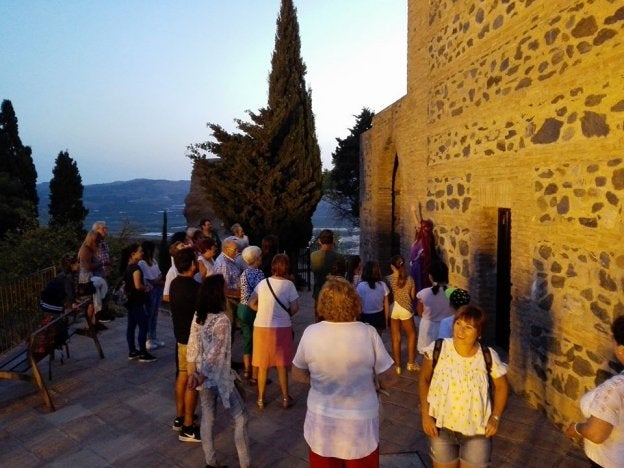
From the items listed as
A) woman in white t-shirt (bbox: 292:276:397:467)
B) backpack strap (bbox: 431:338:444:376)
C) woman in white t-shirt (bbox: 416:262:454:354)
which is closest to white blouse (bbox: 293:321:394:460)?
woman in white t-shirt (bbox: 292:276:397:467)

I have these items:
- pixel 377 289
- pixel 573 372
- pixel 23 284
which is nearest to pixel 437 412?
pixel 573 372

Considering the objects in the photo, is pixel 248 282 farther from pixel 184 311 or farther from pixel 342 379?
pixel 342 379

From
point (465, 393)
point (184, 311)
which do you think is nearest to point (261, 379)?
point (184, 311)

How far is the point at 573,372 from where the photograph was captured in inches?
167

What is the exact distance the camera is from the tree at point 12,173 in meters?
21.0

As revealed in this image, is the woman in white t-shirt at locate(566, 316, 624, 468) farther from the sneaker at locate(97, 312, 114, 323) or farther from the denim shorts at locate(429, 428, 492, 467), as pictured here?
the sneaker at locate(97, 312, 114, 323)

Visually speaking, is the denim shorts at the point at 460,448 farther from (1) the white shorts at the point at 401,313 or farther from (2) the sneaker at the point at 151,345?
(2) the sneaker at the point at 151,345

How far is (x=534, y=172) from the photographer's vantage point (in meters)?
4.68

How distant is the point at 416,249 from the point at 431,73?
8.66 ft

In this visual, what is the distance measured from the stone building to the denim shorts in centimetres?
176

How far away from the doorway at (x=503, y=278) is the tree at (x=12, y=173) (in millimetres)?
20556

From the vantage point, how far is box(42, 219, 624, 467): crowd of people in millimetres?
2637

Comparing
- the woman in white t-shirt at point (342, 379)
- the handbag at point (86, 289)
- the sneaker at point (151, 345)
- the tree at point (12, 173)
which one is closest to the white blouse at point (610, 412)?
the woman in white t-shirt at point (342, 379)

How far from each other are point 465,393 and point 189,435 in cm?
261
